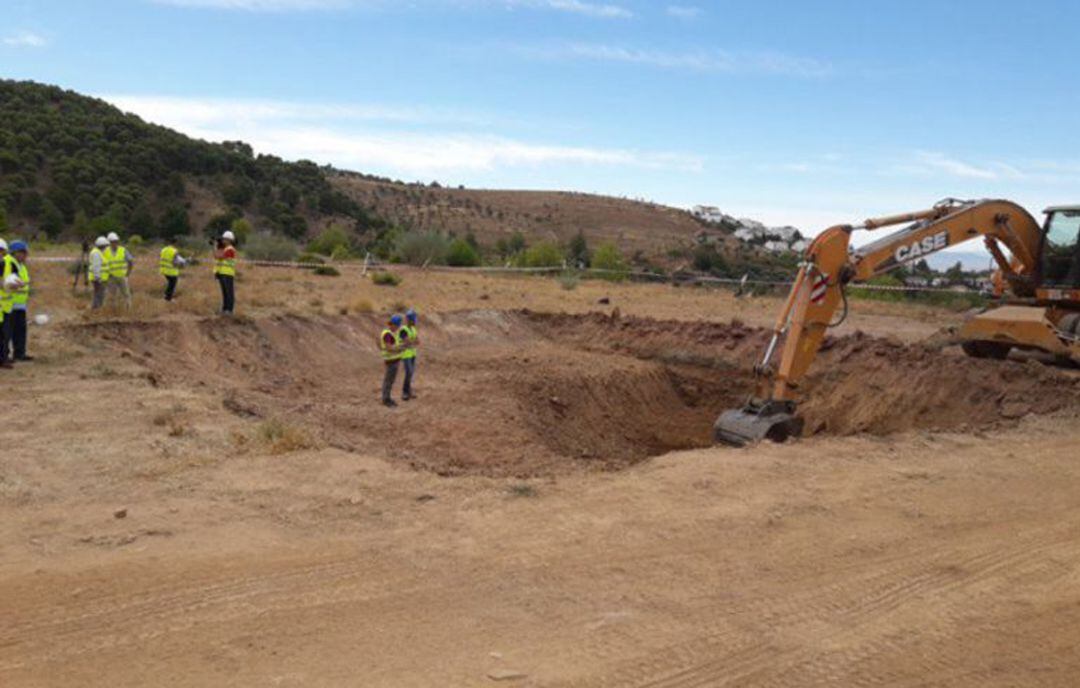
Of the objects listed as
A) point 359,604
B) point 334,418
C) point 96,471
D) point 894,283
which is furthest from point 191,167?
point 359,604

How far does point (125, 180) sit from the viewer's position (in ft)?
158

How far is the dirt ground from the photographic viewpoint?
567 cm

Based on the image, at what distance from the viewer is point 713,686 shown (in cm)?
538

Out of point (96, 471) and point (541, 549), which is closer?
point (541, 549)

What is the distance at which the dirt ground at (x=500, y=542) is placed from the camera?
567 cm

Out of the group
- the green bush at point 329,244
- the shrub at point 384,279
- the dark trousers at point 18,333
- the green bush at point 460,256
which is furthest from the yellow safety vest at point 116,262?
the green bush at point 329,244

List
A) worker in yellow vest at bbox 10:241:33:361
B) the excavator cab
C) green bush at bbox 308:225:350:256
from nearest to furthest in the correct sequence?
1. worker in yellow vest at bbox 10:241:33:361
2. the excavator cab
3. green bush at bbox 308:225:350:256

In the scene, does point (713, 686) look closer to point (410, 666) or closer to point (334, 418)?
point (410, 666)

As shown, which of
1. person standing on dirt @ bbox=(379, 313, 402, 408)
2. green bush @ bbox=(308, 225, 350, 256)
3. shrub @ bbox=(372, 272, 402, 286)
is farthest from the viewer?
green bush @ bbox=(308, 225, 350, 256)

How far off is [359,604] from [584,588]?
151cm

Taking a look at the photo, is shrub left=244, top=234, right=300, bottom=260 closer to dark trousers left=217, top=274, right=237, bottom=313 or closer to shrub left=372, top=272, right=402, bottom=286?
shrub left=372, top=272, right=402, bottom=286

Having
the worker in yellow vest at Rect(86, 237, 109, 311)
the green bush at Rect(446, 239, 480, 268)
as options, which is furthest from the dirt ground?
the green bush at Rect(446, 239, 480, 268)

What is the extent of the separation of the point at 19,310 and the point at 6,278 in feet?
1.97

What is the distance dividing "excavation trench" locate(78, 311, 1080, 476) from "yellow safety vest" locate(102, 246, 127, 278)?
181 cm
